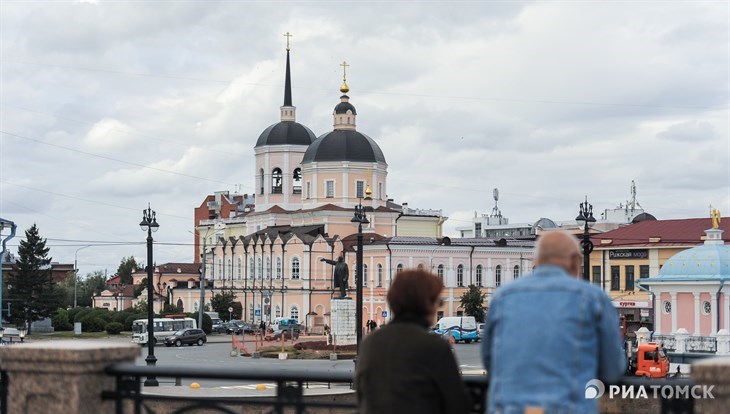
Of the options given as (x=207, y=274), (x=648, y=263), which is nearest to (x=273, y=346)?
(x=648, y=263)

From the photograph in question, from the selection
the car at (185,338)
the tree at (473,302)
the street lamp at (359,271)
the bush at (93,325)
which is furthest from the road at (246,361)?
the tree at (473,302)

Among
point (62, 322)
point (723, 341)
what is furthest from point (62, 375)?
point (62, 322)

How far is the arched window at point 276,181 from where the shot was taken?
112062 millimetres

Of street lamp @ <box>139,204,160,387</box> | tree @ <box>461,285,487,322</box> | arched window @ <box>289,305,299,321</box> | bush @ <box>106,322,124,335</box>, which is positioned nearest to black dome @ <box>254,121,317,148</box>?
arched window @ <box>289,305,299,321</box>

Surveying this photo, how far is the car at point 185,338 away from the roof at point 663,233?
26402 millimetres

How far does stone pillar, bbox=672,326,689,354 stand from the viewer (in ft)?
116

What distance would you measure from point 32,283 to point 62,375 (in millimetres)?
85550

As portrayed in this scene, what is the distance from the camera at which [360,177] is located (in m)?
103

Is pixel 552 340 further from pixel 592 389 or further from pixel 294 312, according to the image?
pixel 294 312

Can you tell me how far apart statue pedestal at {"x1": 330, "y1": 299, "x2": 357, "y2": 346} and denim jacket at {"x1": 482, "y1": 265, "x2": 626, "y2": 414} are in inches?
2244

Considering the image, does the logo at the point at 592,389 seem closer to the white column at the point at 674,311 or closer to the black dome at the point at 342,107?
the white column at the point at 674,311

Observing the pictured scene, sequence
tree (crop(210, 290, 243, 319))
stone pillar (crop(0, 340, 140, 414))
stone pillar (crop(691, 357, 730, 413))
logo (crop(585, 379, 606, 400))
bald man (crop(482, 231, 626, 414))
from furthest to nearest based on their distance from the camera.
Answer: tree (crop(210, 290, 243, 319))
stone pillar (crop(0, 340, 140, 414))
logo (crop(585, 379, 606, 400))
stone pillar (crop(691, 357, 730, 413))
bald man (crop(482, 231, 626, 414))

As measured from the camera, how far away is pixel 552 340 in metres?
5.84

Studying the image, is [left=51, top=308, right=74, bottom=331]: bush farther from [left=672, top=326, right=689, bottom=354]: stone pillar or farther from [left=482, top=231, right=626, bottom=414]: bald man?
[left=482, top=231, right=626, bottom=414]: bald man
